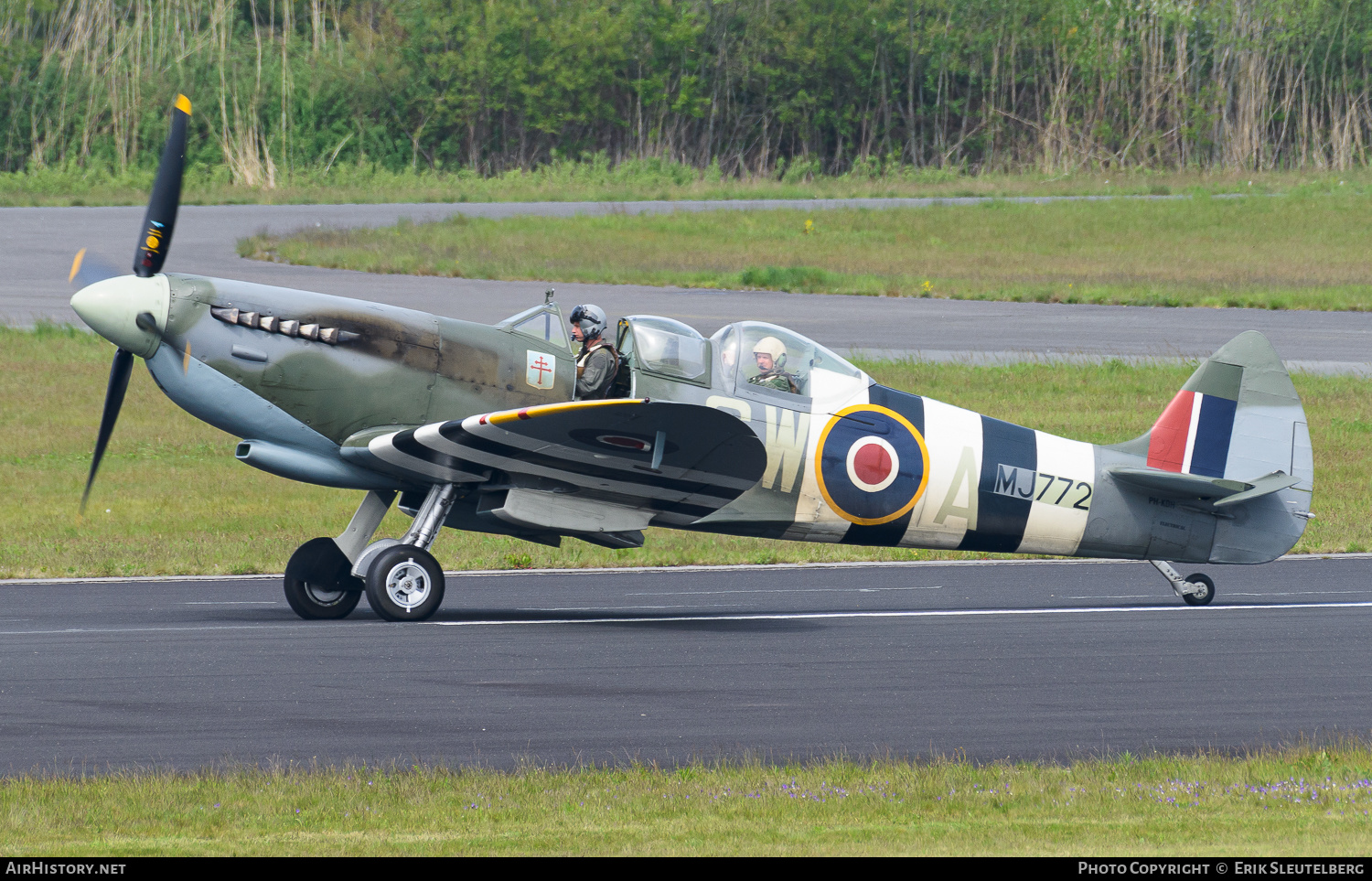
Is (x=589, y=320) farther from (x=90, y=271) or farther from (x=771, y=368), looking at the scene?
(x=90, y=271)

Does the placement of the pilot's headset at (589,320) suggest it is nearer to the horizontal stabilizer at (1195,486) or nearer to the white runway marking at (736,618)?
the white runway marking at (736,618)

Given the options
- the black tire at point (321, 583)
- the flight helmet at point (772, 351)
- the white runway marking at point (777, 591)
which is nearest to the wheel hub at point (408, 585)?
the black tire at point (321, 583)

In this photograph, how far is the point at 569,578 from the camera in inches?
606

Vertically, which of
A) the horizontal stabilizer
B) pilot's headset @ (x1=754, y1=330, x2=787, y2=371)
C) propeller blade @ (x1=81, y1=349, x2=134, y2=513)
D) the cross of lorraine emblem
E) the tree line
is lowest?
the horizontal stabilizer

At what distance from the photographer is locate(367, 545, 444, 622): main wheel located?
11938 mm

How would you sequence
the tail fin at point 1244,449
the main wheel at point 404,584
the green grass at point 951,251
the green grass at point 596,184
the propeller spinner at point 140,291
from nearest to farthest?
1. the propeller spinner at point 140,291
2. the main wheel at point 404,584
3. the tail fin at point 1244,449
4. the green grass at point 951,251
5. the green grass at point 596,184

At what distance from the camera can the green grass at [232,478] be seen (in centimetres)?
1658

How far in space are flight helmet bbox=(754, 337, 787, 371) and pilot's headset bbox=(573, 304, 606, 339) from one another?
1.21 metres

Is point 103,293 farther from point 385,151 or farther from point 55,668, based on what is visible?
point 385,151

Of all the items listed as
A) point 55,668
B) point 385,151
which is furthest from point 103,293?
point 385,151

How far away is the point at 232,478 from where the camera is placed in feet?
66.6

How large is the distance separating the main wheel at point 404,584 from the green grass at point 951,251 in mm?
22016


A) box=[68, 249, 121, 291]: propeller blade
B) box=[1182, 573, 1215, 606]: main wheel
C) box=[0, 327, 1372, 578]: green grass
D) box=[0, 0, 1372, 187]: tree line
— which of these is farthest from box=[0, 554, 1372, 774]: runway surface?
box=[0, 0, 1372, 187]: tree line

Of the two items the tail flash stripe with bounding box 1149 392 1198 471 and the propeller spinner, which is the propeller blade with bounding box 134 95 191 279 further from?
the tail flash stripe with bounding box 1149 392 1198 471
